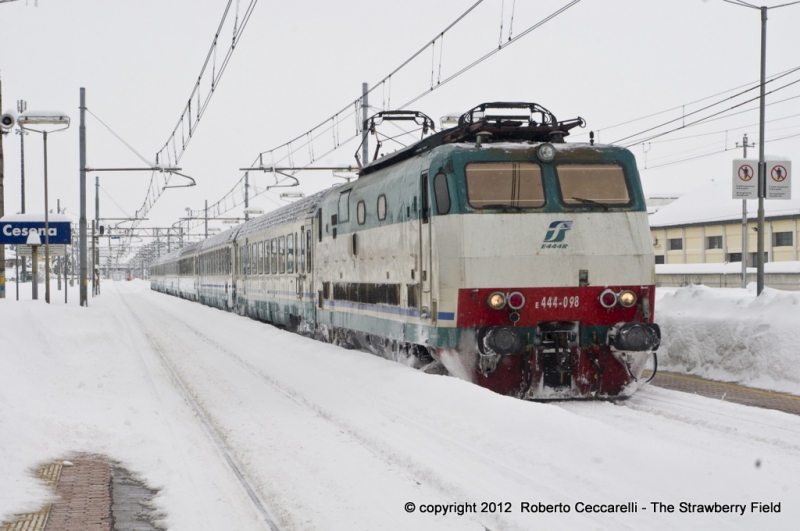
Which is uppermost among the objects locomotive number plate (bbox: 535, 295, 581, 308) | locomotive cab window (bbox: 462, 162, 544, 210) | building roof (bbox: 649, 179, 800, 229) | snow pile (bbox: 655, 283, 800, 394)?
building roof (bbox: 649, 179, 800, 229)

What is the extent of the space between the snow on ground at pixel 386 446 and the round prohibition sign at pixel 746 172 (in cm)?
448

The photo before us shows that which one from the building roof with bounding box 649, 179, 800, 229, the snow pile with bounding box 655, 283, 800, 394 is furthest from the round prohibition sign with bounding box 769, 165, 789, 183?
the building roof with bounding box 649, 179, 800, 229

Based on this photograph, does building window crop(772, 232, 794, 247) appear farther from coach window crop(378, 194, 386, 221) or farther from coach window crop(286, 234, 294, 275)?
coach window crop(378, 194, 386, 221)

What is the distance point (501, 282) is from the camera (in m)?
10.4

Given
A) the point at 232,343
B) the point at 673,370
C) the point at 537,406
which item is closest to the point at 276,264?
the point at 232,343

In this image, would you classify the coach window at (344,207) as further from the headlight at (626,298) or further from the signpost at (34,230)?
the signpost at (34,230)

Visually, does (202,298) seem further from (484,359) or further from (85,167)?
(484,359)

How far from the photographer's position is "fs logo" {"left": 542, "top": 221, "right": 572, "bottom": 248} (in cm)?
1059

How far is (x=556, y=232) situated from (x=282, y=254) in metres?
12.8

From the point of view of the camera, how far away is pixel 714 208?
51812mm

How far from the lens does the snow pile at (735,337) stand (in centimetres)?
1227

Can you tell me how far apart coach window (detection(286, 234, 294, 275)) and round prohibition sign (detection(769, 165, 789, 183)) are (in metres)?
11.1

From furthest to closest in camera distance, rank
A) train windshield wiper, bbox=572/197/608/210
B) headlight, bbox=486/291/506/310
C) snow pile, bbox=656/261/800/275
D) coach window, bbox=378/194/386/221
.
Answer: snow pile, bbox=656/261/800/275 → coach window, bbox=378/194/386/221 → train windshield wiper, bbox=572/197/608/210 → headlight, bbox=486/291/506/310

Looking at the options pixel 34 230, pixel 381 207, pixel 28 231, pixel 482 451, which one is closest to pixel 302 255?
pixel 381 207
